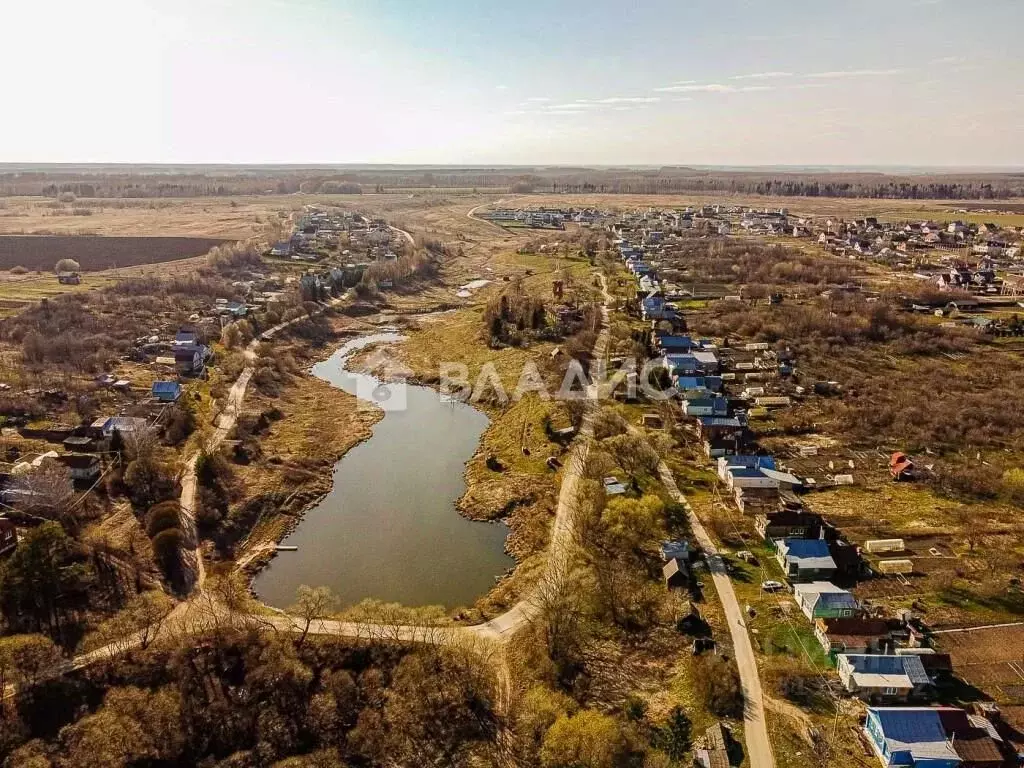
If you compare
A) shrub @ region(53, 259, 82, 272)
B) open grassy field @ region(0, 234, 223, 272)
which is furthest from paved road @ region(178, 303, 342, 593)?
open grassy field @ region(0, 234, 223, 272)

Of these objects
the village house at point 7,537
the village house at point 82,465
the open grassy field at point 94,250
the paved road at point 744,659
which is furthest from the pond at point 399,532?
the open grassy field at point 94,250

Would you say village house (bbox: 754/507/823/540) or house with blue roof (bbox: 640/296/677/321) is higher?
house with blue roof (bbox: 640/296/677/321)

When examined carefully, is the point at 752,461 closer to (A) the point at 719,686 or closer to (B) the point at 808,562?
(B) the point at 808,562

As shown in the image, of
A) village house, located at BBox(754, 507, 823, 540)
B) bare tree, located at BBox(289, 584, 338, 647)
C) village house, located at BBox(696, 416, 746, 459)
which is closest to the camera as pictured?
bare tree, located at BBox(289, 584, 338, 647)

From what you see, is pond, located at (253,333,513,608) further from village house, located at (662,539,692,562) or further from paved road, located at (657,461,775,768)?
paved road, located at (657,461,775,768)

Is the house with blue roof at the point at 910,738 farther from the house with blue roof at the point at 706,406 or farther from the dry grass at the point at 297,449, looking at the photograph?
the dry grass at the point at 297,449

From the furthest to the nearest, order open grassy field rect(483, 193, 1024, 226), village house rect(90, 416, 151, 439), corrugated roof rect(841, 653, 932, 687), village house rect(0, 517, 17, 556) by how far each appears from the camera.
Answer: open grassy field rect(483, 193, 1024, 226), village house rect(90, 416, 151, 439), village house rect(0, 517, 17, 556), corrugated roof rect(841, 653, 932, 687)
